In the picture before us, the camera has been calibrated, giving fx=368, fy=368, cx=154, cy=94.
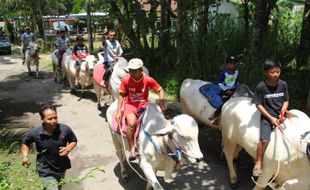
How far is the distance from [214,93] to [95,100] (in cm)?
523

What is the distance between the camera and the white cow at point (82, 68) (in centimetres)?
1005

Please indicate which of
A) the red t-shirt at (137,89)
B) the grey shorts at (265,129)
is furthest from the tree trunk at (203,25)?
the grey shorts at (265,129)

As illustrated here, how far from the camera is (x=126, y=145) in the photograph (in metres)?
5.24

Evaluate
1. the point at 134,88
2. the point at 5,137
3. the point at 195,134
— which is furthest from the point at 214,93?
the point at 5,137

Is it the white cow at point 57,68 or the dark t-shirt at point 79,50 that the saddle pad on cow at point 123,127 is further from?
the white cow at point 57,68

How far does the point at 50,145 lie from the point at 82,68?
6592mm

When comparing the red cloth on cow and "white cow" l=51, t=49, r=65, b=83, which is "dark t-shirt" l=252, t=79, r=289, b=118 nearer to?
the red cloth on cow

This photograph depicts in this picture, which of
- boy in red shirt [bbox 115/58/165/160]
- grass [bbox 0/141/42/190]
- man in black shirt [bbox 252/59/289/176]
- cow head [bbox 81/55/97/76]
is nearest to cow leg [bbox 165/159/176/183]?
boy in red shirt [bbox 115/58/165/160]

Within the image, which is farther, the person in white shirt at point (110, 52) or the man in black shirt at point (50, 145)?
the person in white shirt at point (110, 52)

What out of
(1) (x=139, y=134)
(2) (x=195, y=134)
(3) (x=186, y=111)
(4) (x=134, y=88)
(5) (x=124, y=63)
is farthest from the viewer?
(5) (x=124, y=63)

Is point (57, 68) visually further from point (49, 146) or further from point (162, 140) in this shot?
point (49, 146)

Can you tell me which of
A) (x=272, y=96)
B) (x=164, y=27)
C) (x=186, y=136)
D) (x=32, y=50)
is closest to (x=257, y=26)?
(x=272, y=96)

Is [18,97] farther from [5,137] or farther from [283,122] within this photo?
[283,122]

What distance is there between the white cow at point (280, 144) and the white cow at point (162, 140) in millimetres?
980
